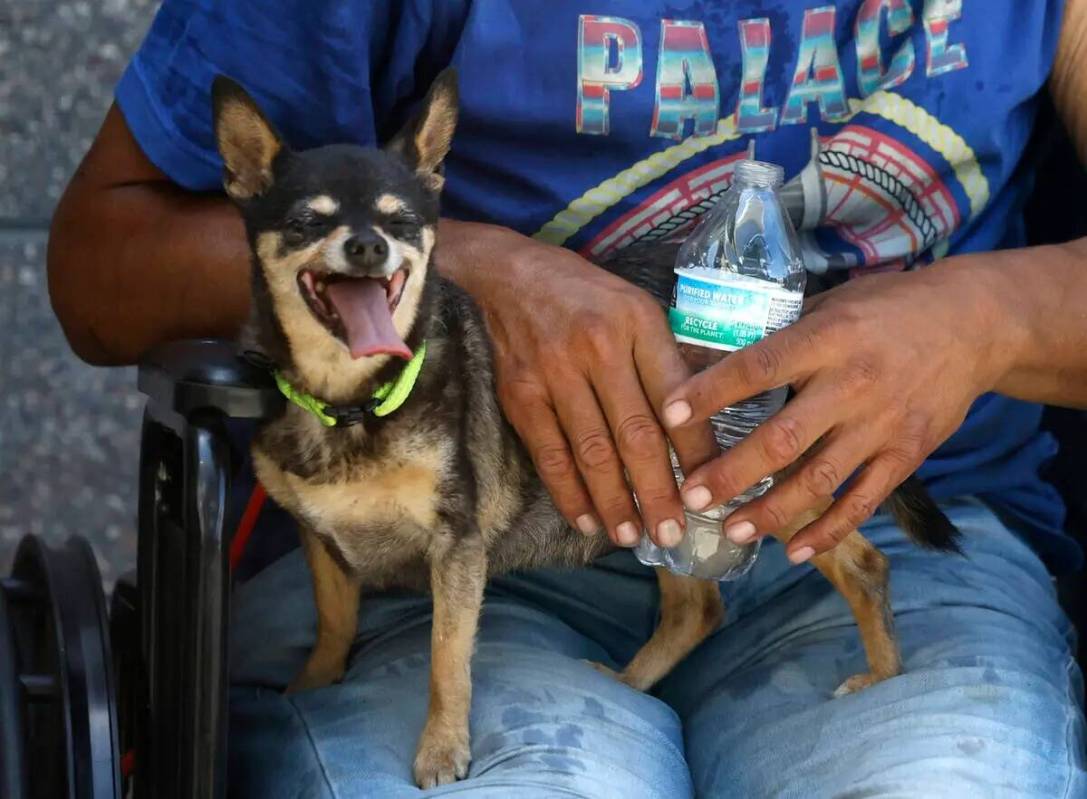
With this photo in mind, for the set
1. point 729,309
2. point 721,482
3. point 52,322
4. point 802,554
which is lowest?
point 52,322

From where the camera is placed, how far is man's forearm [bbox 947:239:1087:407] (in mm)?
1327

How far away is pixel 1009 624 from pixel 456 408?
24.0 inches

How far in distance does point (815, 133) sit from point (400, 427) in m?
0.57

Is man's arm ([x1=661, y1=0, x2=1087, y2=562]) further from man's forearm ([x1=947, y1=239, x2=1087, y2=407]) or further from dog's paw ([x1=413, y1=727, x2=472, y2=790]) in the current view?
dog's paw ([x1=413, y1=727, x2=472, y2=790])

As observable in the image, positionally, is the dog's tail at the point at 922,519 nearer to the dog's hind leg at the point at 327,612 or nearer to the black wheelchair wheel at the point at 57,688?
the dog's hind leg at the point at 327,612

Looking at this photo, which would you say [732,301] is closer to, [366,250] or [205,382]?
[366,250]

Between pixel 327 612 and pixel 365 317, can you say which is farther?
pixel 327 612

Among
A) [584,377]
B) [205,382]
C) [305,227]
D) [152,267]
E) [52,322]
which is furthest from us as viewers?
[52,322]

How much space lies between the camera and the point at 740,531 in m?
1.25

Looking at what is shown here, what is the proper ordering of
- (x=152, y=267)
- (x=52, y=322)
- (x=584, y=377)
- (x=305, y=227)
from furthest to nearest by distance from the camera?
1. (x=52, y=322)
2. (x=152, y=267)
3. (x=584, y=377)
4. (x=305, y=227)

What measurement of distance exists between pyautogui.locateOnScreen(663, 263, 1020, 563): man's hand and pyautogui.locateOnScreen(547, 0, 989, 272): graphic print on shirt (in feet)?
0.53

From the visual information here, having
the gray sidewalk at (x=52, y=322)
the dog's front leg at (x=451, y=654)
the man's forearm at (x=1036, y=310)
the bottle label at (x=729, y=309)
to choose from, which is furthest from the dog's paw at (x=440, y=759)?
the gray sidewalk at (x=52, y=322)

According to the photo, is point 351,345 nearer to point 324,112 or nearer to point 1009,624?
point 324,112

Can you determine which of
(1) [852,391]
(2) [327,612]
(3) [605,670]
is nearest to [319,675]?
(2) [327,612]
